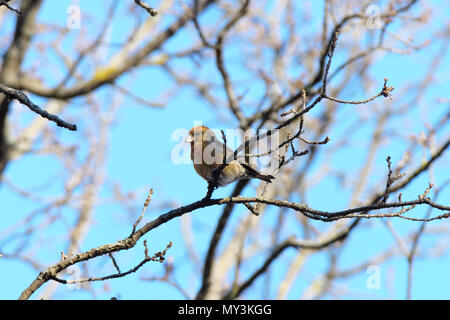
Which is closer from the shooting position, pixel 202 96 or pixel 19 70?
pixel 19 70

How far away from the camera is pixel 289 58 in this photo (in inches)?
376

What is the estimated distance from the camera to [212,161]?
4.21 m

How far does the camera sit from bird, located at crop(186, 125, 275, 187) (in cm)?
399

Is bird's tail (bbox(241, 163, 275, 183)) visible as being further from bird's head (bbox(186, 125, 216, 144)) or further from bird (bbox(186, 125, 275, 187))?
bird's head (bbox(186, 125, 216, 144))

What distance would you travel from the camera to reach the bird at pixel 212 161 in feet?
13.1

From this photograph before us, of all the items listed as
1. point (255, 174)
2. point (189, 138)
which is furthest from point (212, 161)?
point (189, 138)

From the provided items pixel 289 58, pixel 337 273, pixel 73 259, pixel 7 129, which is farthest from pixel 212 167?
pixel 337 273

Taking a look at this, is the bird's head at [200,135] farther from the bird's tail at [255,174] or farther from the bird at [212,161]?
the bird's tail at [255,174]

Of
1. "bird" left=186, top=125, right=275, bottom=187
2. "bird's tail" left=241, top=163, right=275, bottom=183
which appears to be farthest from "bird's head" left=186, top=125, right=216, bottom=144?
"bird's tail" left=241, top=163, right=275, bottom=183

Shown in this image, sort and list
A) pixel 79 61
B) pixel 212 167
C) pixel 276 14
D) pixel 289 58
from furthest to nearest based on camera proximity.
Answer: pixel 276 14
pixel 289 58
pixel 79 61
pixel 212 167

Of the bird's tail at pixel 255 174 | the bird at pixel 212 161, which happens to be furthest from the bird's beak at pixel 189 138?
the bird's tail at pixel 255 174

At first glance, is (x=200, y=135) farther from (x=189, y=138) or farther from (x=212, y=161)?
(x=212, y=161)

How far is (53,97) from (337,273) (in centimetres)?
616
